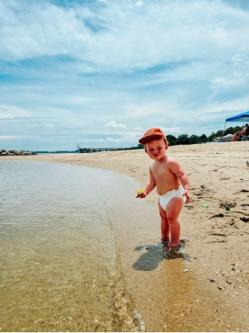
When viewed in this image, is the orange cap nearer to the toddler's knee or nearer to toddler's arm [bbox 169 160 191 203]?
toddler's arm [bbox 169 160 191 203]

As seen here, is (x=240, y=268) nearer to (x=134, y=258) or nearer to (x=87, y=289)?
(x=134, y=258)

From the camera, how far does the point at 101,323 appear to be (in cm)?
230

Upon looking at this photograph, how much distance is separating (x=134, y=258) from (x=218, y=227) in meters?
1.46

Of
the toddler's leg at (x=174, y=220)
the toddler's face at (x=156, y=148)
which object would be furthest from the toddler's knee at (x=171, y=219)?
the toddler's face at (x=156, y=148)

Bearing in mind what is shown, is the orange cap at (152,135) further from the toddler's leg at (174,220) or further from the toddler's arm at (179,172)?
the toddler's leg at (174,220)

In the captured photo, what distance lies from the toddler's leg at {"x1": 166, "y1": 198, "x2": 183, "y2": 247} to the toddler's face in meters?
0.61

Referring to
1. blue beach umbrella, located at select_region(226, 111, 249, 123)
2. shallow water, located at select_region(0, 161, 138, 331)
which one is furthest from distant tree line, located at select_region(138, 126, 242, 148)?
shallow water, located at select_region(0, 161, 138, 331)

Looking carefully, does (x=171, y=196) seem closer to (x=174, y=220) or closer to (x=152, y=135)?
(x=174, y=220)

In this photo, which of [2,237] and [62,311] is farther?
[2,237]

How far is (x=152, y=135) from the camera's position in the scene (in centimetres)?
388

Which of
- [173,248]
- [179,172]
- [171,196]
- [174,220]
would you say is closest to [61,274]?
[173,248]

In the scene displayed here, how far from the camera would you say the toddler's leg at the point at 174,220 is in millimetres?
3879

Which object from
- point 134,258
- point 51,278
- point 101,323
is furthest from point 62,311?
point 134,258

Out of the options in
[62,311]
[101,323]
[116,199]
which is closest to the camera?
[101,323]
